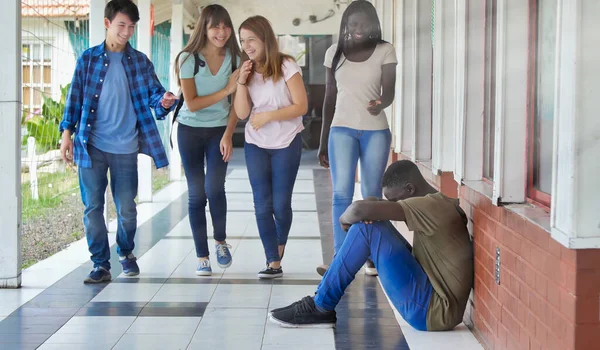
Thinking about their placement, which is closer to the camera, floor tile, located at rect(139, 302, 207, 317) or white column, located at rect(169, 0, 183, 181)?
floor tile, located at rect(139, 302, 207, 317)

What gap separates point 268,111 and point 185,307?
48.2 inches

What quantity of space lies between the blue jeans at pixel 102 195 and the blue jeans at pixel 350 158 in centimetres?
118

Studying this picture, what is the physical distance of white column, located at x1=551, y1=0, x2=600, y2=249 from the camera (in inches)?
93.5

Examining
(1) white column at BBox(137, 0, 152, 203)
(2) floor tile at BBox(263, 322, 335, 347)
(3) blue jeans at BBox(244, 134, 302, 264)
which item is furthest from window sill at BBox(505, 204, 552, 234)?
(1) white column at BBox(137, 0, 152, 203)

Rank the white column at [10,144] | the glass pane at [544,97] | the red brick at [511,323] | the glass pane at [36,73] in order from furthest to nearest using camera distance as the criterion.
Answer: the glass pane at [36,73]
the white column at [10,144]
the red brick at [511,323]
the glass pane at [544,97]

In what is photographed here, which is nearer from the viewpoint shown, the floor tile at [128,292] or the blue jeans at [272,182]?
the floor tile at [128,292]

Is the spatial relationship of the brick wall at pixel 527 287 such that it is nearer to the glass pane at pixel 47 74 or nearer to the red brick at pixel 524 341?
the red brick at pixel 524 341

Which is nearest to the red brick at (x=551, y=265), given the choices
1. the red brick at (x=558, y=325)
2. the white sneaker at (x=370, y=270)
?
the red brick at (x=558, y=325)

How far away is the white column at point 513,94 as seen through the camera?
10.8 ft

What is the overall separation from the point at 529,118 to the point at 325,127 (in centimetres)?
212

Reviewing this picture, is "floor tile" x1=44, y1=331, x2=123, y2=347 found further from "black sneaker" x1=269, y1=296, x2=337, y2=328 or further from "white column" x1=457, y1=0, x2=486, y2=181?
"white column" x1=457, y1=0, x2=486, y2=181

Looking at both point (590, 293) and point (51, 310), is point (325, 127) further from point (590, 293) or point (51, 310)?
point (590, 293)

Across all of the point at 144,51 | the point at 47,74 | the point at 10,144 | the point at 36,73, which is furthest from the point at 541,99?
the point at 36,73

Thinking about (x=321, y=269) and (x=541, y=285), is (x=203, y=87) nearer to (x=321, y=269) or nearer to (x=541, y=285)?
(x=321, y=269)
